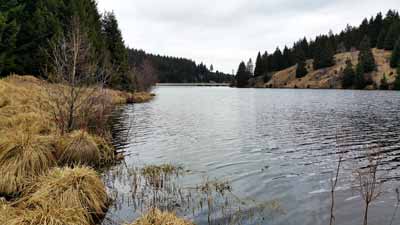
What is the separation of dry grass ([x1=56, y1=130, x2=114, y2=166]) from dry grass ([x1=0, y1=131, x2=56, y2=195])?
49 cm

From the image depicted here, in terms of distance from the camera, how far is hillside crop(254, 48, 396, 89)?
309 ft

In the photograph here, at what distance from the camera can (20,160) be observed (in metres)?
9.00

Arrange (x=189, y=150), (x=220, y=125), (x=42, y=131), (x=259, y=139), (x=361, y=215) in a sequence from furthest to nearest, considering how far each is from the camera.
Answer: (x=220, y=125) → (x=259, y=139) → (x=189, y=150) → (x=42, y=131) → (x=361, y=215)

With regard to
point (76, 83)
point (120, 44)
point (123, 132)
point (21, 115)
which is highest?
point (120, 44)

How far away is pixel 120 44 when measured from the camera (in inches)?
2111

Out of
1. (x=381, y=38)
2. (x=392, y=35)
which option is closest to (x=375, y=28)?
(x=381, y=38)

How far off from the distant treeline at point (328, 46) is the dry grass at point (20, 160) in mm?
116623

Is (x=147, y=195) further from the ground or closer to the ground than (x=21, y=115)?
closer to the ground

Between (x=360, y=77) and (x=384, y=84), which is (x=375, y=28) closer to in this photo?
(x=360, y=77)

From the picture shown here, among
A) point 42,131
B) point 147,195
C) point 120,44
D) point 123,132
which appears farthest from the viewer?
point 120,44

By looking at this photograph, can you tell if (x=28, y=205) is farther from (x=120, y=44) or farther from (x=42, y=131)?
(x=120, y=44)

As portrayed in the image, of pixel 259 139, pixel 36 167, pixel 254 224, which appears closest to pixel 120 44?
pixel 259 139

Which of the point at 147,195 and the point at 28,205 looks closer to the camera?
the point at 28,205

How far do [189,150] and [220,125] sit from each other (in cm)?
908
